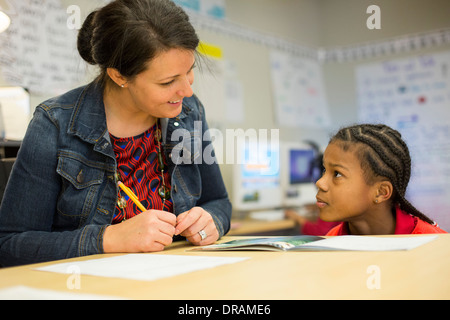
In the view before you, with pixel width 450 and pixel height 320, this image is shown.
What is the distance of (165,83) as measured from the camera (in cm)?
108

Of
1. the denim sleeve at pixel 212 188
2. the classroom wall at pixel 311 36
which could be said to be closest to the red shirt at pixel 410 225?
the denim sleeve at pixel 212 188

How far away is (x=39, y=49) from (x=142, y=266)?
6.53ft

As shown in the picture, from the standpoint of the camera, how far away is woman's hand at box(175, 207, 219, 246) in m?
0.94

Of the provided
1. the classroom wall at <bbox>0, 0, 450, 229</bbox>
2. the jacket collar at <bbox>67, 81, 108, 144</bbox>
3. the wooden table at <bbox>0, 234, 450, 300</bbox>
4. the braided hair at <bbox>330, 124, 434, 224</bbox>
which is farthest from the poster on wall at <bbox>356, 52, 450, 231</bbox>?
the wooden table at <bbox>0, 234, 450, 300</bbox>

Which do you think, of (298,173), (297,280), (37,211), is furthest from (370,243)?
(298,173)

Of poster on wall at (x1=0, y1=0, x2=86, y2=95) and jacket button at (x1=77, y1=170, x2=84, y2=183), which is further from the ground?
poster on wall at (x1=0, y1=0, x2=86, y2=95)

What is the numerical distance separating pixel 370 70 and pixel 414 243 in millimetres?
3520

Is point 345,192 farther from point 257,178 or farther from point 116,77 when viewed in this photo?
point 257,178

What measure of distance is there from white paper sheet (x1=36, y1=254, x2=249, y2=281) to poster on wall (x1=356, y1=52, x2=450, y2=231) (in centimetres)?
316

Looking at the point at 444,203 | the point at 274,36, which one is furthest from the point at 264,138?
the point at 444,203

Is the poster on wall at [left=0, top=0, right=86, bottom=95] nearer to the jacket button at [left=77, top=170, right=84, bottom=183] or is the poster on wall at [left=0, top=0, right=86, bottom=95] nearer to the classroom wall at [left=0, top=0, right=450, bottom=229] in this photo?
the classroom wall at [left=0, top=0, right=450, bottom=229]

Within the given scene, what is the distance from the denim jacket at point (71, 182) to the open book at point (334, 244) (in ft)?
0.72
